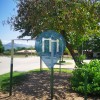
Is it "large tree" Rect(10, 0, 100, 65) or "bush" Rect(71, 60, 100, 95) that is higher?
"large tree" Rect(10, 0, 100, 65)

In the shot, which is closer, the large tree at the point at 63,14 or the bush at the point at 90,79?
the bush at the point at 90,79

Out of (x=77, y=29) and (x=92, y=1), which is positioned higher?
(x=92, y=1)

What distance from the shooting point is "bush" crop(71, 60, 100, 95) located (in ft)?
30.8

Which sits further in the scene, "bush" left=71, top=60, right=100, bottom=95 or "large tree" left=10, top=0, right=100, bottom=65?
"large tree" left=10, top=0, right=100, bottom=65

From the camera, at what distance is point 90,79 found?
32.6 ft

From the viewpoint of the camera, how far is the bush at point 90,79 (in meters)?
9.39

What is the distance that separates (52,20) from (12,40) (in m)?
3.66

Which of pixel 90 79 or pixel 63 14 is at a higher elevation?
pixel 63 14

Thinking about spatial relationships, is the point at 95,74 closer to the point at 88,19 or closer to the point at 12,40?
the point at 12,40

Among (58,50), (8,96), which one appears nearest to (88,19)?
(58,50)

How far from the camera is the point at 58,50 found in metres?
9.70

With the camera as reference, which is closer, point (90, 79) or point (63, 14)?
point (90, 79)

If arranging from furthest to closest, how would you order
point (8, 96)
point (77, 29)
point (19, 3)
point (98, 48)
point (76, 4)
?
1. point (98, 48)
2. point (19, 3)
3. point (77, 29)
4. point (76, 4)
5. point (8, 96)

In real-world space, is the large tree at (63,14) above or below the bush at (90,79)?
above
